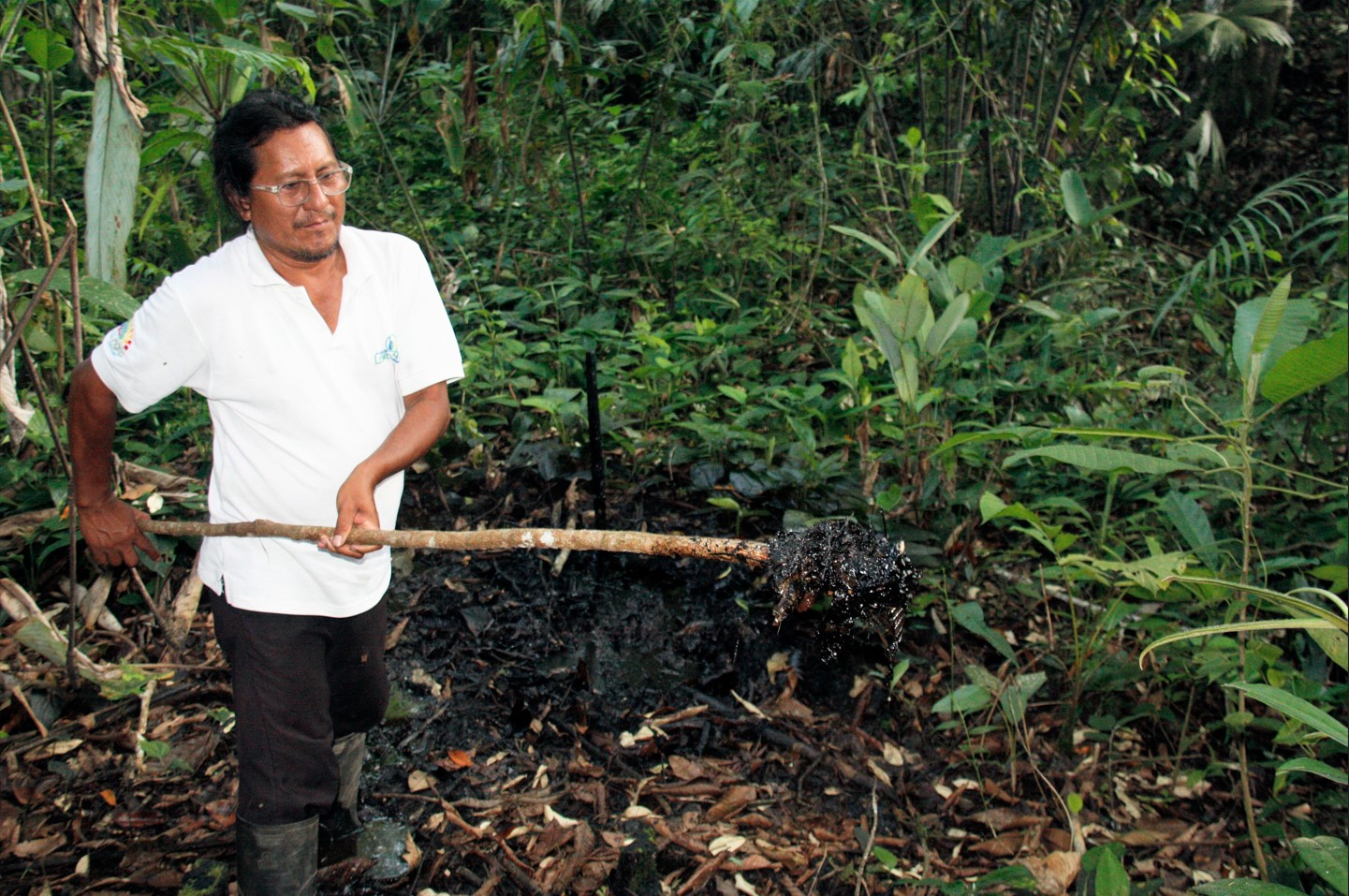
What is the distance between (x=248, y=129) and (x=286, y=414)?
57 cm

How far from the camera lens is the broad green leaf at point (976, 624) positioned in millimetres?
2756

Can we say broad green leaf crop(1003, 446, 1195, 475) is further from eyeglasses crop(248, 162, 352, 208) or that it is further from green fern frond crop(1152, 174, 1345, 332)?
green fern frond crop(1152, 174, 1345, 332)

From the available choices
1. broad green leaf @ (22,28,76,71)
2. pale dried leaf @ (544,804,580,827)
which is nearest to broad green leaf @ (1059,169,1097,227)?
pale dried leaf @ (544,804,580,827)

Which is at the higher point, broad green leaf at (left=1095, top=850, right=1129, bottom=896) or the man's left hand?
the man's left hand

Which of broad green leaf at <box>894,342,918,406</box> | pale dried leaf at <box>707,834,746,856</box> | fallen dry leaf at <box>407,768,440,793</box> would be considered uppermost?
broad green leaf at <box>894,342,918,406</box>

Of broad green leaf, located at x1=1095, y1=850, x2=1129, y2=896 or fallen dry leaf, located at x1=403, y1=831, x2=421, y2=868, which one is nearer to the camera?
broad green leaf, located at x1=1095, y1=850, x2=1129, y2=896

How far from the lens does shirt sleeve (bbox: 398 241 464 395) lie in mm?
2158

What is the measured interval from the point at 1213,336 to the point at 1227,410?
0.49 metres

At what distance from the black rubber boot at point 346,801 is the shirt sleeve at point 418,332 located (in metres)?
0.95

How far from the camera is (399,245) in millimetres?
Result: 2184

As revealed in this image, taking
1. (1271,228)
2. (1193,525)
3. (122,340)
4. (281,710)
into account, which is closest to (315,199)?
(122,340)

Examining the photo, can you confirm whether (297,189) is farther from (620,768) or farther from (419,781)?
(620,768)

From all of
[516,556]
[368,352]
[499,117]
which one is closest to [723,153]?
[499,117]

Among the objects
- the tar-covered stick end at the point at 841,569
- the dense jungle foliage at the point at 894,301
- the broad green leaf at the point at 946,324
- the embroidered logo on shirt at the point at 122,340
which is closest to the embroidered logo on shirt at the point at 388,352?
the embroidered logo on shirt at the point at 122,340
